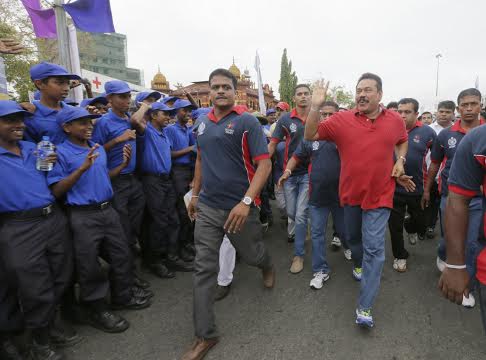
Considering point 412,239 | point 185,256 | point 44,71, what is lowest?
point 412,239

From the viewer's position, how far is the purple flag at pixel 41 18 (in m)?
5.48

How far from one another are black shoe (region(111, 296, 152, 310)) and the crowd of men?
0.01 m

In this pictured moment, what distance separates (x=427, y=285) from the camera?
3.44m

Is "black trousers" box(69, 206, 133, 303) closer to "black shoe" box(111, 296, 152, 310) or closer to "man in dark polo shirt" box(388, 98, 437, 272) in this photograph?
"black shoe" box(111, 296, 152, 310)

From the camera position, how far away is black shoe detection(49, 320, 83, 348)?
2582 mm

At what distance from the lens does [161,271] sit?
3811 mm

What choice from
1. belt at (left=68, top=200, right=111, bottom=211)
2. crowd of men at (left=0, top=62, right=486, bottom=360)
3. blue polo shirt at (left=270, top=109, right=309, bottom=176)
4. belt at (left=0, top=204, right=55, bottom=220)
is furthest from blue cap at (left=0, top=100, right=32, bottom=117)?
blue polo shirt at (left=270, top=109, right=309, bottom=176)

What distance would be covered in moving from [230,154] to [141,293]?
1.82 m

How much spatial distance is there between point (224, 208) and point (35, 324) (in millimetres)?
1663

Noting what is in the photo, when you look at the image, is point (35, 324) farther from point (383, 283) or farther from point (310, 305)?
point (383, 283)

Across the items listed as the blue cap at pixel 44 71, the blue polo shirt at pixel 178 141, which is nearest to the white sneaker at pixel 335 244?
the blue polo shirt at pixel 178 141

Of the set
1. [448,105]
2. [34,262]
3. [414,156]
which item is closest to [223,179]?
[34,262]

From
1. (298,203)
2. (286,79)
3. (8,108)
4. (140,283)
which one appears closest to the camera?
(8,108)

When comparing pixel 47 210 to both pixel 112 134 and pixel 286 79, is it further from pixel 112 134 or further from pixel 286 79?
pixel 286 79
